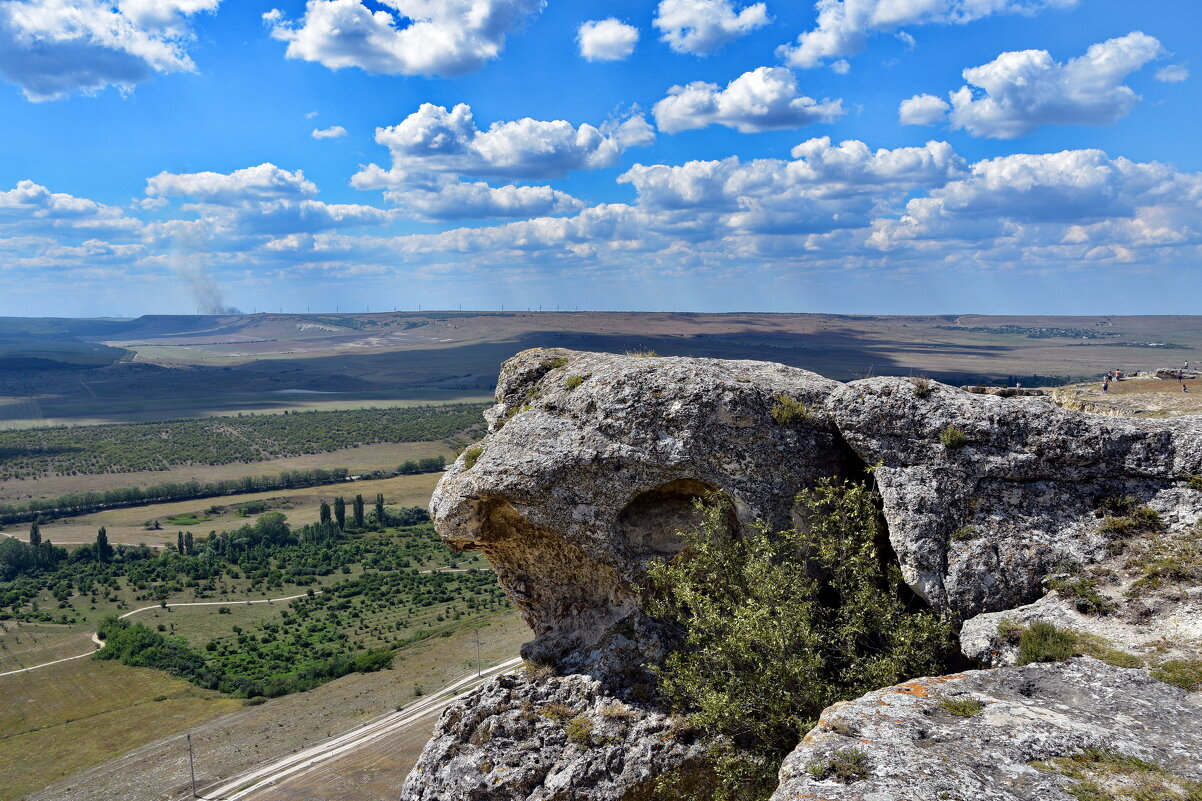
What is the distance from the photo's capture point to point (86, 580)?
324 feet

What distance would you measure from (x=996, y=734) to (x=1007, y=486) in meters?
6.30

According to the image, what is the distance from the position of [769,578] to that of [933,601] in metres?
3.09

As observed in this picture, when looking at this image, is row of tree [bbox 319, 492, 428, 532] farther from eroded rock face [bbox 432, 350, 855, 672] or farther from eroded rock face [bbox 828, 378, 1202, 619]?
eroded rock face [bbox 828, 378, 1202, 619]

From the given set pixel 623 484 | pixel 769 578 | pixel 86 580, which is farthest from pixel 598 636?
pixel 86 580

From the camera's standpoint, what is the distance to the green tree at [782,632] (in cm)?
1272

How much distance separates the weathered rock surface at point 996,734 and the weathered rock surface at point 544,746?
19.9 ft

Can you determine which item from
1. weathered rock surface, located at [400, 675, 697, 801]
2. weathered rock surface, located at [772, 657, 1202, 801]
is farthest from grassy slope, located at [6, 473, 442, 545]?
weathered rock surface, located at [772, 657, 1202, 801]

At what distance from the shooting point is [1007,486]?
14.2 meters

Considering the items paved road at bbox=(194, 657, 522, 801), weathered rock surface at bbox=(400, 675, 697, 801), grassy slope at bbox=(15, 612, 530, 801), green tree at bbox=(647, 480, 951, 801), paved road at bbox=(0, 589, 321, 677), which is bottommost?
paved road at bbox=(0, 589, 321, 677)

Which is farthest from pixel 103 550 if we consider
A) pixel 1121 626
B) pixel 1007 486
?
pixel 1121 626

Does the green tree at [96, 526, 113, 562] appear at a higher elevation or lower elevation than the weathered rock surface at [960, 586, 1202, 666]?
lower

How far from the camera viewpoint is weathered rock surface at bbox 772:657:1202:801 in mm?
8305

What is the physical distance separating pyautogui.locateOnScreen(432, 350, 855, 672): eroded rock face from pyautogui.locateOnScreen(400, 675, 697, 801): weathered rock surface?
4.24 feet

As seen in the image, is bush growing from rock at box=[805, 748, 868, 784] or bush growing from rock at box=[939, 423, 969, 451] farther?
bush growing from rock at box=[939, 423, 969, 451]
